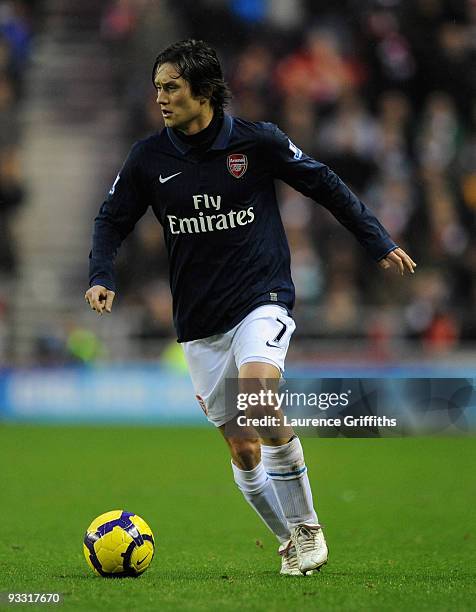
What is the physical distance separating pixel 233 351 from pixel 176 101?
3.89 ft

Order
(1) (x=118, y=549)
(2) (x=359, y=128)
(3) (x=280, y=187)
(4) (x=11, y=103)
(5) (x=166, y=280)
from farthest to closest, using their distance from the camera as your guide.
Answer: (4) (x=11, y=103), (2) (x=359, y=128), (3) (x=280, y=187), (5) (x=166, y=280), (1) (x=118, y=549)

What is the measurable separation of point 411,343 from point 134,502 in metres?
7.22

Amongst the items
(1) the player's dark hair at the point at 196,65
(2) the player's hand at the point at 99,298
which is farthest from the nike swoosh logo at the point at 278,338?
(1) the player's dark hair at the point at 196,65

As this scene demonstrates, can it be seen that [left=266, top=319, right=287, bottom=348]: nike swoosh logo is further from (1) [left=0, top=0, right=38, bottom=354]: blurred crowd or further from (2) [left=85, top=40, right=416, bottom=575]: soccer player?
(1) [left=0, top=0, right=38, bottom=354]: blurred crowd

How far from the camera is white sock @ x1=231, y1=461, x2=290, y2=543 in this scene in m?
5.73

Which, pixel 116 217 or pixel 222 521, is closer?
pixel 116 217

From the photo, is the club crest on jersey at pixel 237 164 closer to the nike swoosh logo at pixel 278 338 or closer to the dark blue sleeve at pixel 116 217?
the dark blue sleeve at pixel 116 217

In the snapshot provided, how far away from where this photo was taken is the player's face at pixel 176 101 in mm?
5535

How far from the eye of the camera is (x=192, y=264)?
571 centimetres

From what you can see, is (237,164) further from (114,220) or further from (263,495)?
(263,495)

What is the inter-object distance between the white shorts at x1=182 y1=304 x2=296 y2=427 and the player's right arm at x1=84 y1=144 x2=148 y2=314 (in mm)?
521

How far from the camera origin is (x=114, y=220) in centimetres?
584

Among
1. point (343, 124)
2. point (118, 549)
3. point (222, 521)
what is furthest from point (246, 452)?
point (343, 124)

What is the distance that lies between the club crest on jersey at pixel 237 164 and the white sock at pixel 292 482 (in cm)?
126
